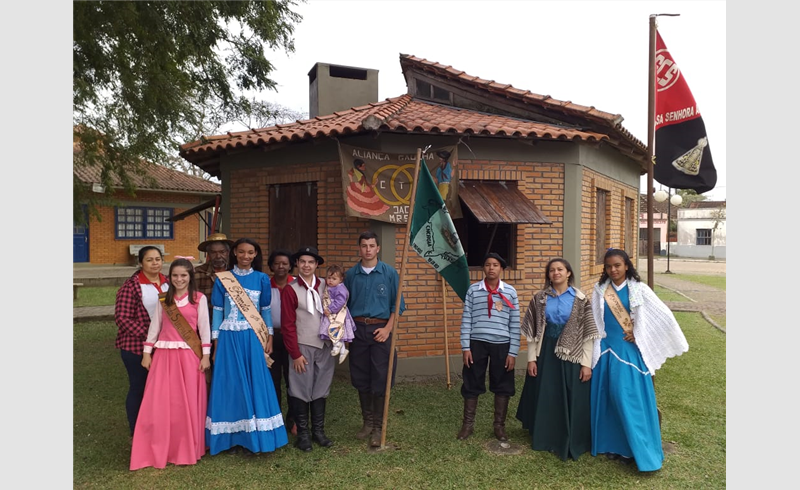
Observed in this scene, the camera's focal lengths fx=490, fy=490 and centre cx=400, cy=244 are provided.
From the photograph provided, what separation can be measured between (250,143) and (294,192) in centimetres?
93

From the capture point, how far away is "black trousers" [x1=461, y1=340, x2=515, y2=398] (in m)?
4.41

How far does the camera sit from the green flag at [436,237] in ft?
14.9

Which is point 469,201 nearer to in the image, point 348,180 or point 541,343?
point 348,180

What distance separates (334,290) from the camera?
4.36 meters

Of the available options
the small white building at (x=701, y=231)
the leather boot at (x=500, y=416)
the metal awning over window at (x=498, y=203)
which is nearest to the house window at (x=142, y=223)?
the metal awning over window at (x=498, y=203)

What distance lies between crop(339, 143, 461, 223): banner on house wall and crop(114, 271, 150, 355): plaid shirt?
2.67 m

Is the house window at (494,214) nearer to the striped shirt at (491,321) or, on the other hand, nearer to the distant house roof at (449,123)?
the distant house roof at (449,123)

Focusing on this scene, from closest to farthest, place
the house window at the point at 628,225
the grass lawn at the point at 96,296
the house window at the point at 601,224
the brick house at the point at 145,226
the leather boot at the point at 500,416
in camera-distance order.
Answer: the leather boot at the point at 500,416 → the house window at the point at 601,224 → the house window at the point at 628,225 → the grass lawn at the point at 96,296 → the brick house at the point at 145,226

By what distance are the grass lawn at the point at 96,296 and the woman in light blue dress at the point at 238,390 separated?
30.9ft

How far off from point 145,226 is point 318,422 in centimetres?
1853

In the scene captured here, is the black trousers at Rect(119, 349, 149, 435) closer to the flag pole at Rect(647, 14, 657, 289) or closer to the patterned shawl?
the patterned shawl

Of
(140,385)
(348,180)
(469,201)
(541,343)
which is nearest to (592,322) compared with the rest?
(541,343)

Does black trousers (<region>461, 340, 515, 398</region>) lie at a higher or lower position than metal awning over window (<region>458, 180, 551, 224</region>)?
lower

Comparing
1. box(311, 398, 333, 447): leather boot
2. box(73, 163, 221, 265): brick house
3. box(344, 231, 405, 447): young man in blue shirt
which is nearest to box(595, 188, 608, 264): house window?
box(344, 231, 405, 447): young man in blue shirt
